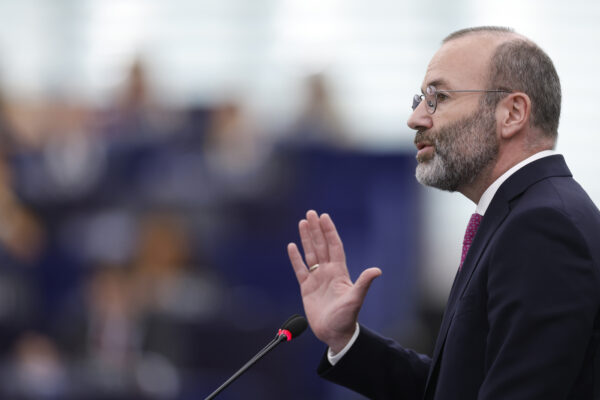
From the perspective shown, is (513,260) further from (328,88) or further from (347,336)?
(328,88)

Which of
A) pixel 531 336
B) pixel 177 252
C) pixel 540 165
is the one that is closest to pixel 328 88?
pixel 177 252

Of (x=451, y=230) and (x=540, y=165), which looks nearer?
(x=540, y=165)

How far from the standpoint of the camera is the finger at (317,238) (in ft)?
8.11

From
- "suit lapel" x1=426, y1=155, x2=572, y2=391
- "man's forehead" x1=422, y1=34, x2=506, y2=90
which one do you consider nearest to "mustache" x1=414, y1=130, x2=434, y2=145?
"man's forehead" x1=422, y1=34, x2=506, y2=90

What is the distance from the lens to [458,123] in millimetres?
2219

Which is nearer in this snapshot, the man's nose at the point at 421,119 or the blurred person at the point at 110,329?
the man's nose at the point at 421,119

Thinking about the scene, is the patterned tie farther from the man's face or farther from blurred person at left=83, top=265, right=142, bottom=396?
blurred person at left=83, top=265, right=142, bottom=396

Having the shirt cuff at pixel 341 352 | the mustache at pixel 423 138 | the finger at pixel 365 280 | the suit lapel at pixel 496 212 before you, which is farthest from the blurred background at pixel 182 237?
the suit lapel at pixel 496 212

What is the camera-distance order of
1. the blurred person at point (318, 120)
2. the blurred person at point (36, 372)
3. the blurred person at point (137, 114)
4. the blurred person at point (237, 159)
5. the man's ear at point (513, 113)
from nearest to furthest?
the man's ear at point (513, 113), the blurred person at point (36, 372), the blurred person at point (237, 159), the blurred person at point (318, 120), the blurred person at point (137, 114)

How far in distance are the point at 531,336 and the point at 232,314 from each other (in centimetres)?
310

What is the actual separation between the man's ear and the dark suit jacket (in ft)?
0.36

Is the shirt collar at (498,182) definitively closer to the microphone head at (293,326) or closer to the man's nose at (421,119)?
the man's nose at (421,119)

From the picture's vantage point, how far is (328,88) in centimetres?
524

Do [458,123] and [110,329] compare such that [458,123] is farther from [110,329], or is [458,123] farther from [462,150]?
[110,329]
